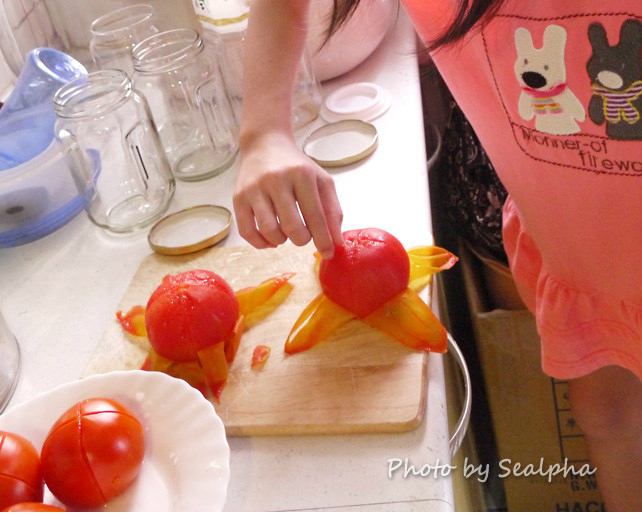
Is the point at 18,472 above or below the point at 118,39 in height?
below

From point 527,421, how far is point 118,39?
0.95m

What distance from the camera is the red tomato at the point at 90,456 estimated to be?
0.46m

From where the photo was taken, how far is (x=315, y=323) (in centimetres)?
61

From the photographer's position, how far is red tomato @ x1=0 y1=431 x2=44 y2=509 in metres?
0.44

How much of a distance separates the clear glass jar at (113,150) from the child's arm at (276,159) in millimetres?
204

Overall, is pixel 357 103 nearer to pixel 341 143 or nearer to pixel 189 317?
pixel 341 143

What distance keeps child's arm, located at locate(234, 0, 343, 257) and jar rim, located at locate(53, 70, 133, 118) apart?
0.19m

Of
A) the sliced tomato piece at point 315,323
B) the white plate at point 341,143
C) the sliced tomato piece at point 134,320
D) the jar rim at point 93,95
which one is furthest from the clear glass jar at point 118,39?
the sliced tomato piece at point 315,323

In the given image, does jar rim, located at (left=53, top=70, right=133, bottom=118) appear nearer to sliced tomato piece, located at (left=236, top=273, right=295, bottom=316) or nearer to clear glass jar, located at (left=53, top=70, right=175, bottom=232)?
clear glass jar, located at (left=53, top=70, right=175, bottom=232)

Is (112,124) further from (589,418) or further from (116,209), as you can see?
(589,418)

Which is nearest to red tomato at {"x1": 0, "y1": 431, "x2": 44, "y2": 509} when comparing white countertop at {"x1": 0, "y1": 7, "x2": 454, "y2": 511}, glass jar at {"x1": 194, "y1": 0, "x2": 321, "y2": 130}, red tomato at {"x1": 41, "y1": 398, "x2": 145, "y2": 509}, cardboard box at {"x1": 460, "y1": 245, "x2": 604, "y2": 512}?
red tomato at {"x1": 41, "y1": 398, "x2": 145, "y2": 509}

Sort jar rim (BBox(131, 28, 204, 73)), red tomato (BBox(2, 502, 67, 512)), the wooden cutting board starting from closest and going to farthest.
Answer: red tomato (BBox(2, 502, 67, 512)) < the wooden cutting board < jar rim (BBox(131, 28, 204, 73))

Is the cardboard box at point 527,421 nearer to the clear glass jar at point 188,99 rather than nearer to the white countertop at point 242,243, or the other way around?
the white countertop at point 242,243

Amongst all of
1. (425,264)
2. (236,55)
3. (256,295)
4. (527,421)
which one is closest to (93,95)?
(236,55)
